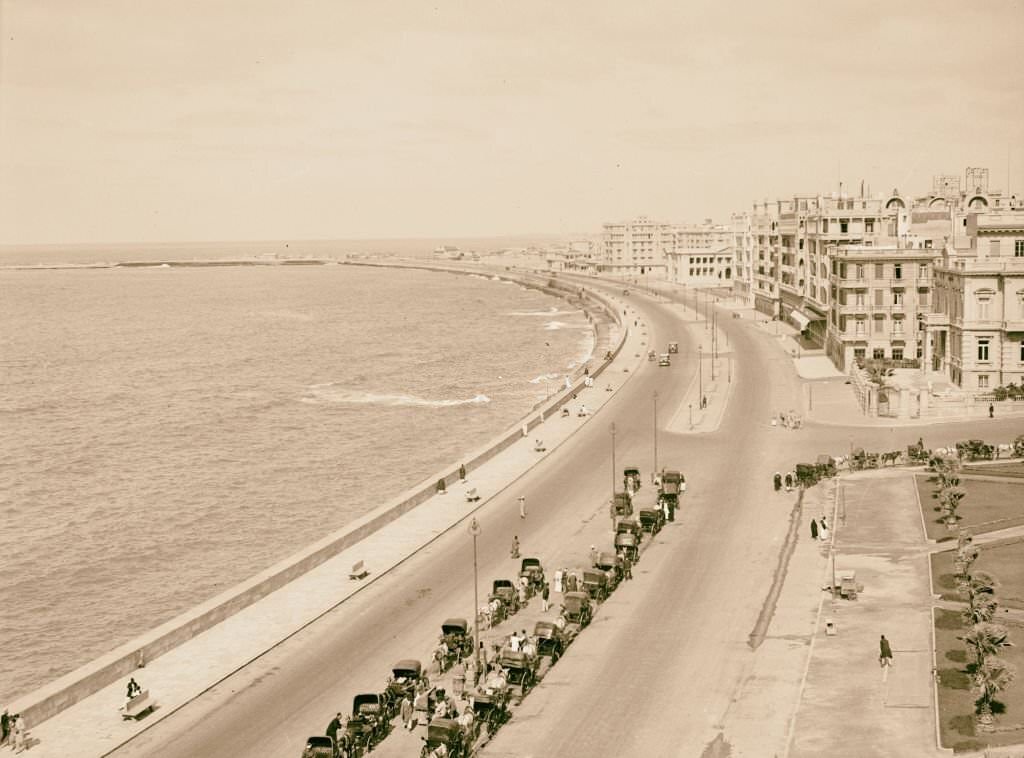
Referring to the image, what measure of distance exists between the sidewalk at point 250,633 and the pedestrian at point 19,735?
0.25 m

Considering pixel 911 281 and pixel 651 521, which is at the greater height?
pixel 911 281

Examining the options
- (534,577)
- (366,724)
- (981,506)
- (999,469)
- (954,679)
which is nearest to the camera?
(366,724)

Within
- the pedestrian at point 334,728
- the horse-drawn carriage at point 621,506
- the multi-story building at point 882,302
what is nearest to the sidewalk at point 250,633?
the pedestrian at point 334,728

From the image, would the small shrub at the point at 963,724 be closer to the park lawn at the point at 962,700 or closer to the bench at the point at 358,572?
the park lawn at the point at 962,700

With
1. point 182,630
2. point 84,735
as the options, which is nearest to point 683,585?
point 182,630

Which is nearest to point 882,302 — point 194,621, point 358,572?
point 358,572

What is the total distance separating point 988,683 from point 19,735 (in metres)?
25.7

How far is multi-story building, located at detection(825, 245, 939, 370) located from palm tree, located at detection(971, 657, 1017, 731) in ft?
220

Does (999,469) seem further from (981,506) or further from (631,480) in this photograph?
(631,480)

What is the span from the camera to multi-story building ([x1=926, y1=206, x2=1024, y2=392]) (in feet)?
245

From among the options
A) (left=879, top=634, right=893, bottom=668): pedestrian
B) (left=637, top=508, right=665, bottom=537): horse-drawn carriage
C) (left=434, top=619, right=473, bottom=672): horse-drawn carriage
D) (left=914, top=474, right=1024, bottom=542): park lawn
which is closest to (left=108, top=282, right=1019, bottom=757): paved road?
(left=637, top=508, right=665, bottom=537): horse-drawn carriage

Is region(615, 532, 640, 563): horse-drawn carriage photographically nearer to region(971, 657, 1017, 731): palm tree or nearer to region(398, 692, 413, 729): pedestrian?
region(398, 692, 413, 729): pedestrian

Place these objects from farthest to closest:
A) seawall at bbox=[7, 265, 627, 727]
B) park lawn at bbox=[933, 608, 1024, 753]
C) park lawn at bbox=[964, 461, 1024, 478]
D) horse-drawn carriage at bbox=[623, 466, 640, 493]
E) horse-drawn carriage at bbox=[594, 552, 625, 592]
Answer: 1. horse-drawn carriage at bbox=[623, 466, 640, 493]
2. park lawn at bbox=[964, 461, 1024, 478]
3. horse-drawn carriage at bbox=[594, 552, 625, 592]
4. seawall at bbox=[7, 265, 627, 727]
5. park lawn at bbox=[933, 608, 1024, 753]

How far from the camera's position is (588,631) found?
131 ft
